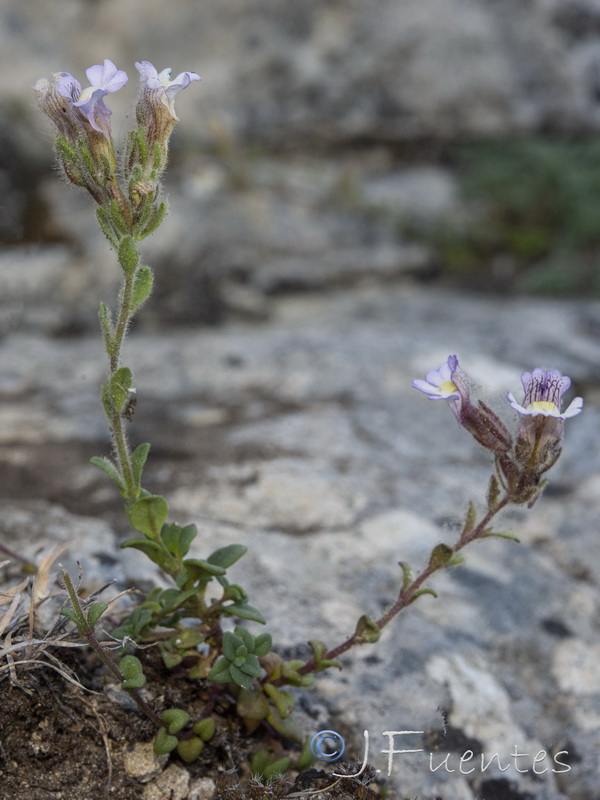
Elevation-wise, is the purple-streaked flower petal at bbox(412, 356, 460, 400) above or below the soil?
above

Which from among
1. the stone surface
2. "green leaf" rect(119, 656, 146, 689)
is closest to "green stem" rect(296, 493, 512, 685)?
"green leaf" rect(119, 656, 146, 689)

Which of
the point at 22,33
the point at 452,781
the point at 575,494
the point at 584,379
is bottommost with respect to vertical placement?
the point at 452,781

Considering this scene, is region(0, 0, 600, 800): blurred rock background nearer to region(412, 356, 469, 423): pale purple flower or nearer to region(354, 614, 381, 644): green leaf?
region(354, 614, 381, 644): green leaf

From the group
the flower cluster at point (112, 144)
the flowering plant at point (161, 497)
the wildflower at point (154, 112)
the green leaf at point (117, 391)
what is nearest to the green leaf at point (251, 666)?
the flowering plant at point (161, 497)

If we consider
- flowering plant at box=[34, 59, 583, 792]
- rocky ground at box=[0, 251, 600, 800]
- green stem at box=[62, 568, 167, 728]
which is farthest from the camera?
rocky ground at box=[0, 251, 600, 800]

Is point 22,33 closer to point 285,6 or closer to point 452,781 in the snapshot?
point 285,6

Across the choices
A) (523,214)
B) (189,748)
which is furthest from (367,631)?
(523,214)

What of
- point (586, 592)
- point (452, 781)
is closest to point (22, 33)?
point (586, 592)
